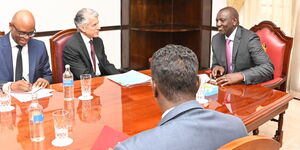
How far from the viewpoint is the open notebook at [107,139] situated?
147 cm

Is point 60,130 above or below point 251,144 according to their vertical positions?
below

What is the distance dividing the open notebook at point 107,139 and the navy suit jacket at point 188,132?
0.46 metres

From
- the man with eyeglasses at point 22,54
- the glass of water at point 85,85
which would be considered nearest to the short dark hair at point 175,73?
the glass of water at point 85,85

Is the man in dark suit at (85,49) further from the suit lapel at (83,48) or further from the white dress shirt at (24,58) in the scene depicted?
the white dress shirt at (24,58)

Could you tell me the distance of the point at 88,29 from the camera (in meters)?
3.04

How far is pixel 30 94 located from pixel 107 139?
917 millimetres

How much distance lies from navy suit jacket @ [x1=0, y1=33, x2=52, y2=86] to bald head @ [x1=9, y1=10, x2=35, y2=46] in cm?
13

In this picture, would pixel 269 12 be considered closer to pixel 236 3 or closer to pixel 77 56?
pixel 236 3

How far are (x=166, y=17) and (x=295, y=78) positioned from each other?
1.92 meters

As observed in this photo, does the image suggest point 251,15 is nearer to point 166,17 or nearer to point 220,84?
point 166,17

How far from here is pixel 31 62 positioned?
2.75 m

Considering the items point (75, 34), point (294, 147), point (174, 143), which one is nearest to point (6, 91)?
point (75, 34)

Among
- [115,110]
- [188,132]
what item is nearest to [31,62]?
[115,110]

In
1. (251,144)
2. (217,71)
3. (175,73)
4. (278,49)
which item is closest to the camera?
(251,144)
